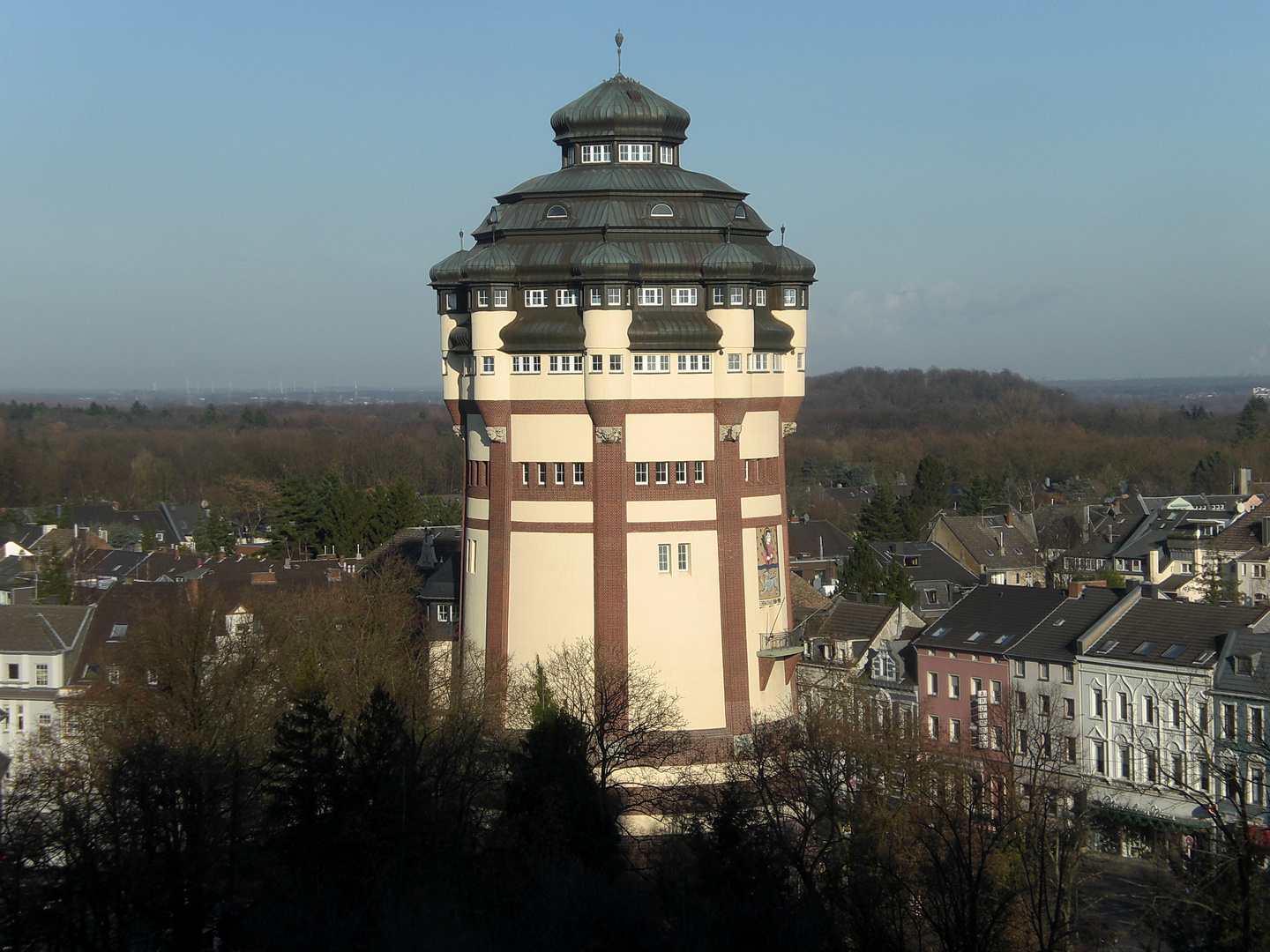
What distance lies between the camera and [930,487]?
144 m

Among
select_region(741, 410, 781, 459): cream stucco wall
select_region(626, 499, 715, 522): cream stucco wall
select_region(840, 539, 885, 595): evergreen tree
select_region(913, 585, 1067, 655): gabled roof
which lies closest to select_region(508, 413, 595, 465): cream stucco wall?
select_region(626, 499, 715, 522): cream stucco wall

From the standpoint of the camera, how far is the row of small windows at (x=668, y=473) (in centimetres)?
5222

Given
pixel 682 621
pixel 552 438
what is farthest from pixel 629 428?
pixel 682 621

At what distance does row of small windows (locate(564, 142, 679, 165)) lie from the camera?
5453 centimetres

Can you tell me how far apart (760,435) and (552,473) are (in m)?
6.68

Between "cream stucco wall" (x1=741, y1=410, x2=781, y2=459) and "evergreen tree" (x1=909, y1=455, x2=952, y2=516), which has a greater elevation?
"cream stucco wall" (x1=741, y1=410, x2=781, y2=459)

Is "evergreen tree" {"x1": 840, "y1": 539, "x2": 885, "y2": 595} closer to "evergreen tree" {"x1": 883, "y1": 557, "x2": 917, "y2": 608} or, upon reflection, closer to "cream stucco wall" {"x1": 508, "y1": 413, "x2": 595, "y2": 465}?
"evergreen tree" {"x1": 883, "y1": 557, "x2": 917, "y2": 608}

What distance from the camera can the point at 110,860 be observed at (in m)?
36.0

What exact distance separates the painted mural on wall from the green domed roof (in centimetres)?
1262

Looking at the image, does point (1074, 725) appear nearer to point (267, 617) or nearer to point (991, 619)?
point (991, 619)

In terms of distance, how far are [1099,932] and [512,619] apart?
19684mm

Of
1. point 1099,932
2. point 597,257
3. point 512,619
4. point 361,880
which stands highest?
point 597,257

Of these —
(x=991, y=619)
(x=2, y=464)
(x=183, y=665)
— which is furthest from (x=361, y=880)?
(x=2, y=464)

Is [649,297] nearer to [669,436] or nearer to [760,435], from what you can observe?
[669,436]
